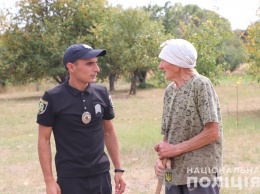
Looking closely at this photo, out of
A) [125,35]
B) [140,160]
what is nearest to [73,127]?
[140,160]

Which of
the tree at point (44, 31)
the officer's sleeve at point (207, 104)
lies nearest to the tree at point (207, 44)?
the officer's sleeve at point (207, 104)

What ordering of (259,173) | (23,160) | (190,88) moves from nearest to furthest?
(190,88) < (259,173) < (23,160)

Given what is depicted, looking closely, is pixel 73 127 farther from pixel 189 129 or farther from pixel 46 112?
pixel 189 129

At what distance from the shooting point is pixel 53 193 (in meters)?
3.11

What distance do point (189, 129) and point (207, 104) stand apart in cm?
22

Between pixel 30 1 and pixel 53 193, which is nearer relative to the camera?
pixel 53 193

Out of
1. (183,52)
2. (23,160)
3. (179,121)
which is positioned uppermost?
(183,52)

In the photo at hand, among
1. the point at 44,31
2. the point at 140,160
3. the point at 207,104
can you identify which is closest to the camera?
the point at 207,104

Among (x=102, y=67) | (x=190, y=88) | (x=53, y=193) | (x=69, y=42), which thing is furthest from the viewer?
(x=102, y=67)

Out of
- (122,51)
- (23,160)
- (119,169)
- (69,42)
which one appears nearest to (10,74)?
(69,42)

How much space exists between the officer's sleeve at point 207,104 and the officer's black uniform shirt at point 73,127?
812 mm

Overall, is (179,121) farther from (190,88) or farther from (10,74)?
(10,74)

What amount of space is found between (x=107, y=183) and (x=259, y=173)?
3.74m

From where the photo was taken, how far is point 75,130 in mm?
3174
